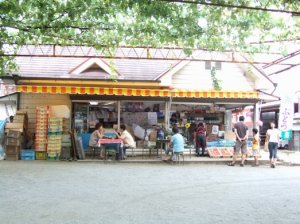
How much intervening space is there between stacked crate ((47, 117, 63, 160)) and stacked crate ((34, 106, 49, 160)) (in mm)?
234

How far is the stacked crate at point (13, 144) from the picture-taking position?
16.8m

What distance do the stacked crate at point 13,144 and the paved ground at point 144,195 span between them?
250 centimetres

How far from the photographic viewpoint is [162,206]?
26.0ft

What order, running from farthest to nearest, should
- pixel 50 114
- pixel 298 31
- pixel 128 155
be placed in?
pixel 128 155
pixel 50 114
pixel 298 31

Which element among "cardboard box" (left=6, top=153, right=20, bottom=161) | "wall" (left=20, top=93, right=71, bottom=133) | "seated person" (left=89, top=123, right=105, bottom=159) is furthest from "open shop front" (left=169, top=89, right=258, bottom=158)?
"cardboard box" (left=6, top=153, right=20, bottom=161)

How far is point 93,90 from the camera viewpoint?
1728 cm

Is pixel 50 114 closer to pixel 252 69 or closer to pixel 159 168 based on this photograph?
pixel 159 168

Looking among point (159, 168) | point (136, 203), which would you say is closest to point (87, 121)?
point (159, 168)

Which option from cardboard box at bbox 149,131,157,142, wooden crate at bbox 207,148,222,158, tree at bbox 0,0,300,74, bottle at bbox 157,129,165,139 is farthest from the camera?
cardboard box at bbox 149,131,157,142

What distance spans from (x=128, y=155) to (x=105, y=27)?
709cm

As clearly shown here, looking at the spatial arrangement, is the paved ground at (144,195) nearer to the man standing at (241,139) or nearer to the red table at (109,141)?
the man standing at (241,139)

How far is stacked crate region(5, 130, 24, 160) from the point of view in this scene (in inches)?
661

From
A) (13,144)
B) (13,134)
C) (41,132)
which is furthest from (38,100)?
(13,144)

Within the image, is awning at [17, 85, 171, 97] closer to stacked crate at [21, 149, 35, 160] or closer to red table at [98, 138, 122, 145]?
red table at [98, 138, 122, 145]
